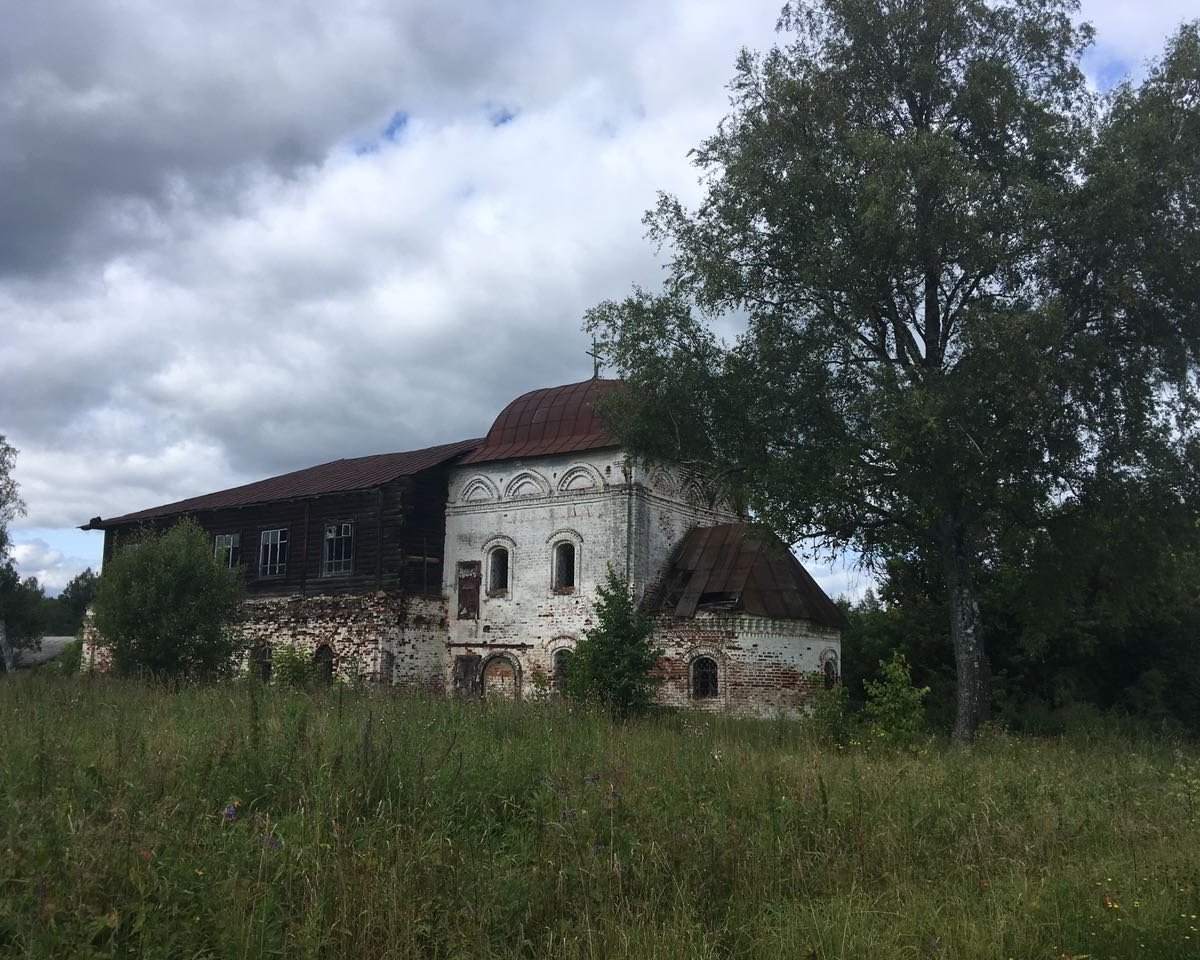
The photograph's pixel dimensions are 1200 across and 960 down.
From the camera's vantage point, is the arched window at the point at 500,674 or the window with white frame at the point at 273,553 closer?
the arched window at the point at 500,674

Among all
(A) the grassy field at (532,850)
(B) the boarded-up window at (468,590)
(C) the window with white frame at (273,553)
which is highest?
(C) the window with white frame at (273,553)

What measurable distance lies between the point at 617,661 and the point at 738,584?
661cm

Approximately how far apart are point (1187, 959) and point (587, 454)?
19.9 metres

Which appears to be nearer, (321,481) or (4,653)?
(321,481)

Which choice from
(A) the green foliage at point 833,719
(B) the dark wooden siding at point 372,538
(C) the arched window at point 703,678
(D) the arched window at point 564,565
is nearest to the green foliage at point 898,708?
(A) the green foliage at point 833,719

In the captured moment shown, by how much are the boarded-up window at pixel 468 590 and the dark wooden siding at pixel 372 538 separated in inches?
25.6

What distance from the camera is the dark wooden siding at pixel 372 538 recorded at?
2555 cm

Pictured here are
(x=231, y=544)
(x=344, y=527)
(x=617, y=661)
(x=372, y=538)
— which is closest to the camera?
(x=617, y=661)

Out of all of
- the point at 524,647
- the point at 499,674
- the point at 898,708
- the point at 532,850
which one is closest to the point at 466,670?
the point at 499,674

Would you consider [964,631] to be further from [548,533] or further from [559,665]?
[548,533]

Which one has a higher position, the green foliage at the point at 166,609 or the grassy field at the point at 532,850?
the green foliage at the point at 166,609

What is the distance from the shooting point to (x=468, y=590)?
2581cm

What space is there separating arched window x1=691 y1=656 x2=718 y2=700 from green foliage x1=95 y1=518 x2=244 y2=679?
9.93 m

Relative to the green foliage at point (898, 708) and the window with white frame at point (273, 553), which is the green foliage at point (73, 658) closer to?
the window with white frame at point (273, 553)
